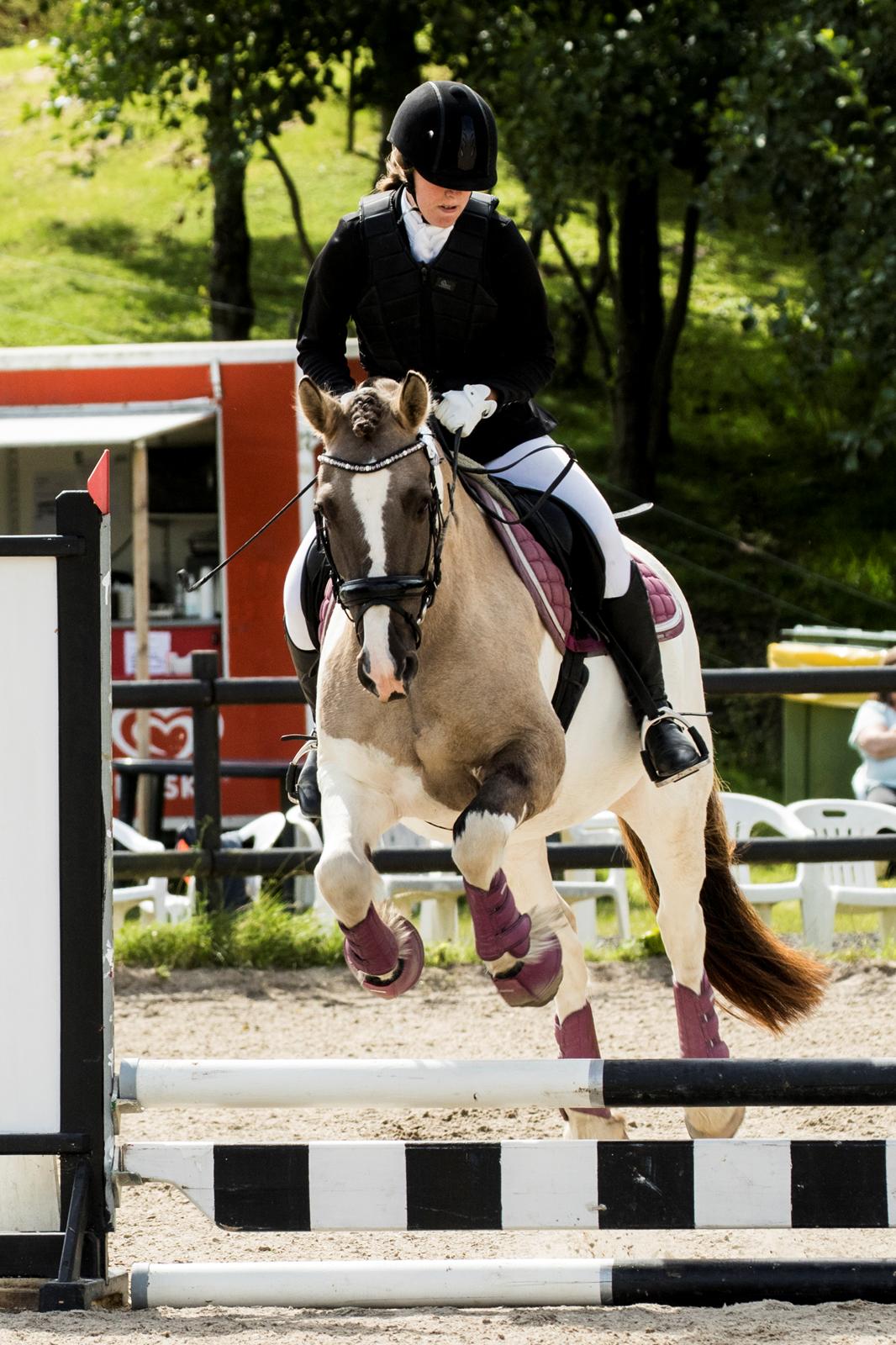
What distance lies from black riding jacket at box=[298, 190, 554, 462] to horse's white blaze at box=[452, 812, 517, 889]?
1.08 metres

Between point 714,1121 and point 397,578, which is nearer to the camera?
point 397,578

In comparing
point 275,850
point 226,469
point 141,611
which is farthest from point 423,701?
point 226,469

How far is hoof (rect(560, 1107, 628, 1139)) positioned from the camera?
14.0 ft

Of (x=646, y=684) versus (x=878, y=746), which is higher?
(x=646, y=684)

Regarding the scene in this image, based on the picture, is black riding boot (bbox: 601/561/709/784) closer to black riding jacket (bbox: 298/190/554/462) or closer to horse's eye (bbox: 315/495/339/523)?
black riding jacket (bbox: 298/190/554/462)

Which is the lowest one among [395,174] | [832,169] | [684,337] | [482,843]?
[482,843]

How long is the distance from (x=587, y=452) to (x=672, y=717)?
15839mm

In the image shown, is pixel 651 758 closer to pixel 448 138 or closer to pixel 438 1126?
pixel 438 1126

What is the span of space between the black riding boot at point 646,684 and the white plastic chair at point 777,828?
3092mm

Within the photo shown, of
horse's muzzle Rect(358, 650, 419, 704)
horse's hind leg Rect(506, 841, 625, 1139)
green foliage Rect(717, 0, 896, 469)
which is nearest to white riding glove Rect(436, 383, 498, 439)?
horse's muzzle Rect(358, 650, 419, 704)

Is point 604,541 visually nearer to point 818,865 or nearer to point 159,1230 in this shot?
point 159,1230

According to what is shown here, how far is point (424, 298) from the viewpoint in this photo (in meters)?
3.71

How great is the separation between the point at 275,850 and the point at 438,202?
406cm

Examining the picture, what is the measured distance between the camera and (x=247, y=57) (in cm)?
1625
